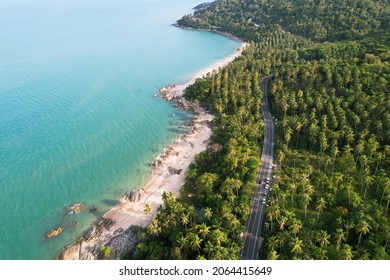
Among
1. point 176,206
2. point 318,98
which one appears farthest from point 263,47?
point 176,206

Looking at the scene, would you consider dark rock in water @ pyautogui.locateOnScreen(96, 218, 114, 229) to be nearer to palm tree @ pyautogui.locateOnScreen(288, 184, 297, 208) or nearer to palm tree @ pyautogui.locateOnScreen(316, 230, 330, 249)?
palm tree @ pyautogui.locateOnScreen(288, 184, 297, 208)

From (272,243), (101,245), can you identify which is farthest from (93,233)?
(272,243)

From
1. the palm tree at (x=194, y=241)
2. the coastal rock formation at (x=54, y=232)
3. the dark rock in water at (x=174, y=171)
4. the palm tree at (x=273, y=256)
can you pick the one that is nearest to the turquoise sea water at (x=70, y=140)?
the coastal rock formation at (x=54, y=232)

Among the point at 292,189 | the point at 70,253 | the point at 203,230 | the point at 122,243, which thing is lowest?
the point at 122,243

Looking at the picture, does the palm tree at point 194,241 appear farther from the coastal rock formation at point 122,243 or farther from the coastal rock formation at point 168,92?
the coastal rock formation at point 168,92

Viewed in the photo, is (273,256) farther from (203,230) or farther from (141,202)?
(141,202)

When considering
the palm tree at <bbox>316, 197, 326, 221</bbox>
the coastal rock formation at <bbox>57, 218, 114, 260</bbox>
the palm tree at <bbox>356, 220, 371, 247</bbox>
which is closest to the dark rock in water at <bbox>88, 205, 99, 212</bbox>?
the coastal rock formation at <bbox>57, 218, 114, 260</bbox>
